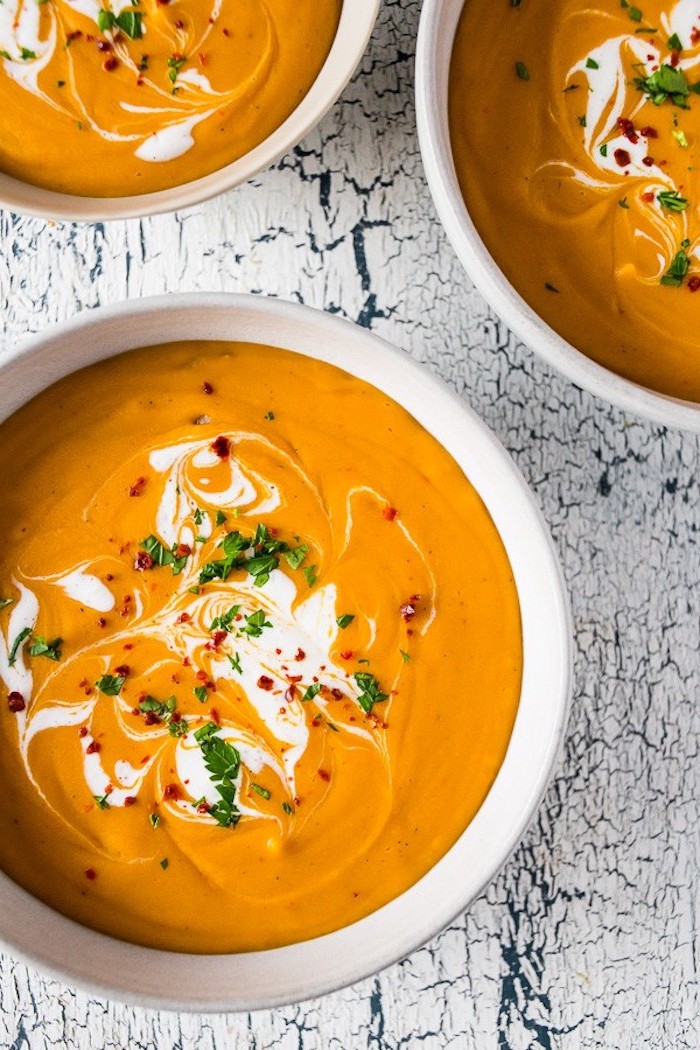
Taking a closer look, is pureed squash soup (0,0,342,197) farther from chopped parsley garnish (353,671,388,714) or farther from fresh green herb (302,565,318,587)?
chopped parsley garnish (353,671,388,714)

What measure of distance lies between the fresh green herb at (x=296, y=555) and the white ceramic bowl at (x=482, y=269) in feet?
1.79

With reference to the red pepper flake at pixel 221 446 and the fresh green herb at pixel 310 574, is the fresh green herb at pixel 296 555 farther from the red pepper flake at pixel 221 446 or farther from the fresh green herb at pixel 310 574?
the red pepper flake at pixel 221 446

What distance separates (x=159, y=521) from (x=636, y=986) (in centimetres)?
144

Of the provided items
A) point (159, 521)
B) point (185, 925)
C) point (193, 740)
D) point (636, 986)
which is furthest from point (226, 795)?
point (636, 986)

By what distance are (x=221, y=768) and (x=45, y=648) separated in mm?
395

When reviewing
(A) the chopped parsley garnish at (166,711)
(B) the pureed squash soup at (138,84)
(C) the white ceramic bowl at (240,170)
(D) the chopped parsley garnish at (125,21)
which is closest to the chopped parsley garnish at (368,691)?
(A) the chopped parsley garnish at (166,711)

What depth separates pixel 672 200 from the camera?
195 cm

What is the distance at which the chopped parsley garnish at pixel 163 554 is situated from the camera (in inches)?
72.2

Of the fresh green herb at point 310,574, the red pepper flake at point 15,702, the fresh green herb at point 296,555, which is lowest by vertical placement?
the red pepper flake at point 15,702

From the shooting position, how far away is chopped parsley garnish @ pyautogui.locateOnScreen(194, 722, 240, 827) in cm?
186

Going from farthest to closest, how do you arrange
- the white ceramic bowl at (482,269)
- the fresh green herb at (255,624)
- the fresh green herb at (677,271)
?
the fresh green herb at (677,271) < the fresh green herb at (255,624) < the white ceramic bowl at (482,269)

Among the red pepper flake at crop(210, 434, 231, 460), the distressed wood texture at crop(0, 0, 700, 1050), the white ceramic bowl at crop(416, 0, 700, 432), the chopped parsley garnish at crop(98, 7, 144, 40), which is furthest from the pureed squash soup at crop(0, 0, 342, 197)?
the red pepper flake at crop(210, 434, 231, 460)

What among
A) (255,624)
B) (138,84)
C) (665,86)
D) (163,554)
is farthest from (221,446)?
(665,86)

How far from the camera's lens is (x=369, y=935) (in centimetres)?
187
